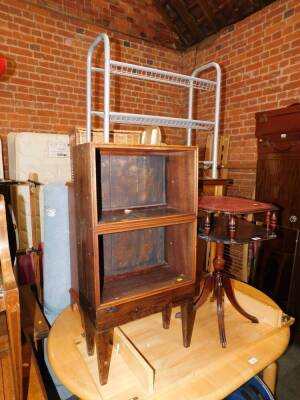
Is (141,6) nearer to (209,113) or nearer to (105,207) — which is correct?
(209,113)

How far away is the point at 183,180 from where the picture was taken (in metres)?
1.47

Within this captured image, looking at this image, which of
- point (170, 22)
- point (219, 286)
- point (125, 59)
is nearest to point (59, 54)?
point (125, 59)

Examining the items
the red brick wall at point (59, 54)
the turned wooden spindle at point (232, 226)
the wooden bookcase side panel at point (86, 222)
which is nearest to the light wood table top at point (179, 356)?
the wooden bookcase side panel at point (86, 222)

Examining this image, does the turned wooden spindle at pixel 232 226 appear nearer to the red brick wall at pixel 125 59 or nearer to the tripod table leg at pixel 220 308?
the tripod table leg at pixel 220 308

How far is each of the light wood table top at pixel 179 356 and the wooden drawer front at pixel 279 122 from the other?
1561mm

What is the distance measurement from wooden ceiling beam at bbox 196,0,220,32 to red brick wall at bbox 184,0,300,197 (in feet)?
0.42

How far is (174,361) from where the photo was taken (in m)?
1.39

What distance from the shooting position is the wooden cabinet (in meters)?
2.40

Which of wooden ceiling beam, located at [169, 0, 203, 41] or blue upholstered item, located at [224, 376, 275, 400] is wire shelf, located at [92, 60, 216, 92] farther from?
wooden ceiling beam, located at [169, 0, 203, 41]

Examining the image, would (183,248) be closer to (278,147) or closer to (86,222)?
(86,222)

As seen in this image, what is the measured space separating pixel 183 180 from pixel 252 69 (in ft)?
7.55

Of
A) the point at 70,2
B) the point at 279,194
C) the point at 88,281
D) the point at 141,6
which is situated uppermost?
the point at 141,6

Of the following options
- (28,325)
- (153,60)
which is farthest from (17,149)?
(153,60)

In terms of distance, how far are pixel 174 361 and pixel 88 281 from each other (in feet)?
2.04
